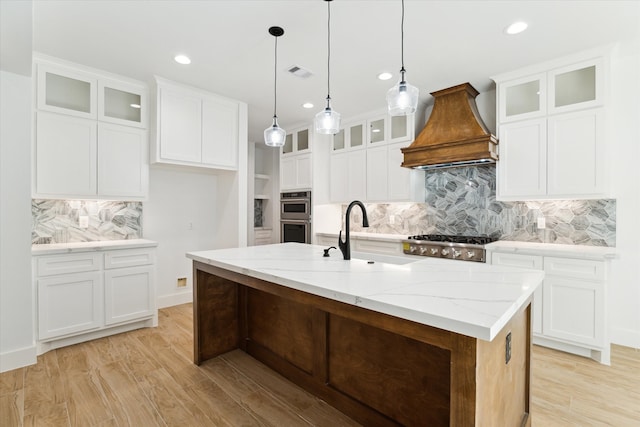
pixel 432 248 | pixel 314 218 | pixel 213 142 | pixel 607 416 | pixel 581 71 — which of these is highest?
pixel 581 71

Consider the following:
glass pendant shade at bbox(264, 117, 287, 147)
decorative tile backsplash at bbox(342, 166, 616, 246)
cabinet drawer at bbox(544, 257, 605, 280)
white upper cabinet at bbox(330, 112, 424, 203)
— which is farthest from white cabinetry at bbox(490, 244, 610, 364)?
glass pendant shade at bbox(264, 117, 287, 147)

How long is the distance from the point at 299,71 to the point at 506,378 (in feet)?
9.74

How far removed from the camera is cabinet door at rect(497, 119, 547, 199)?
10.00ft

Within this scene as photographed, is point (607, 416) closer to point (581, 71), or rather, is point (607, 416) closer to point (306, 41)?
point (581, 71)

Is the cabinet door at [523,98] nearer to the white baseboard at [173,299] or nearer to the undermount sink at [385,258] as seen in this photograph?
the undermount sink at [385,258]

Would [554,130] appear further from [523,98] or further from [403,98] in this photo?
[403,98]

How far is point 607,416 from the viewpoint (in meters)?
1.97

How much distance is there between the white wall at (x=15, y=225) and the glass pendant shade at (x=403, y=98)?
289cm

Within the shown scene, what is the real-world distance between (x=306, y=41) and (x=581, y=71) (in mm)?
2439

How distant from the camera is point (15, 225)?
8.36 ft

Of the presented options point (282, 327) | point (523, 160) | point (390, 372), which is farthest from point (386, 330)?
point (523, 160)

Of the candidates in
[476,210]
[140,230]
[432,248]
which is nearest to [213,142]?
[140,230]

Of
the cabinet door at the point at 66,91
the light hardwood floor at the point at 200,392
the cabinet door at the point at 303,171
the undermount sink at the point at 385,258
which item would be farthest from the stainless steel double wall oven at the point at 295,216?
the cabinet door at the point at 66,91

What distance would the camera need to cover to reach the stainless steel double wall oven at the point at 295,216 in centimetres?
486
